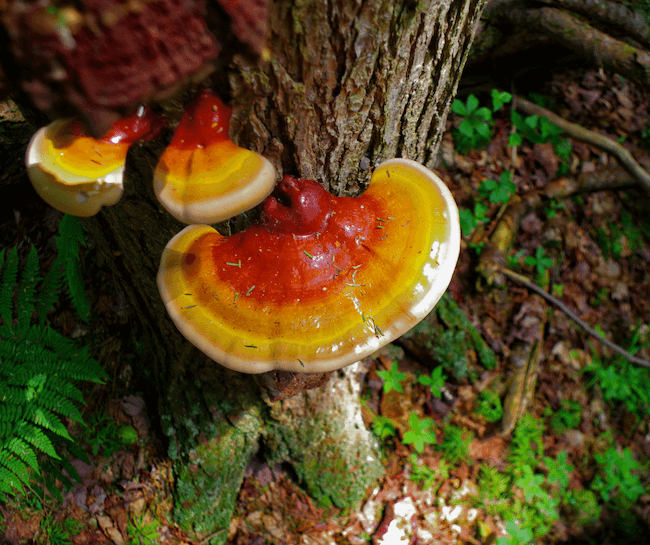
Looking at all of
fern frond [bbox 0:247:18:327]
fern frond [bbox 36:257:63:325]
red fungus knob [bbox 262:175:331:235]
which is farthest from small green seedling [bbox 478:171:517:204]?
fern frond [bbox 0:247:18:327]

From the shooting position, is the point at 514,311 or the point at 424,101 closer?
the point at 424,101

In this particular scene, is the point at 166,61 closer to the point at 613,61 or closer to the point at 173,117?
the point at 173,117

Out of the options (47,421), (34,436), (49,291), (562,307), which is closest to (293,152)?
(49,291)

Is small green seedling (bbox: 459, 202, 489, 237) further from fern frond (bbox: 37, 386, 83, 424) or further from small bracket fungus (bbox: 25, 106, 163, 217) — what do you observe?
fern frond (bbox: 37, 386, 83, 424)

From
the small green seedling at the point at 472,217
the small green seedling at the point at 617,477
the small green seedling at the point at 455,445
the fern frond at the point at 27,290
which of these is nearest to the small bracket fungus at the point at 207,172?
the fern frond at the point at 27,290

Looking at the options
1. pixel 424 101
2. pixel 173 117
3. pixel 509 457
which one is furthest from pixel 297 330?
pixel 509 457

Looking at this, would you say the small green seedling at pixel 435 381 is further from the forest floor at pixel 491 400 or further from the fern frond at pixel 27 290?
the fern frond at pixel 27 290

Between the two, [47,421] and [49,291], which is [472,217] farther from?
[47,421]
